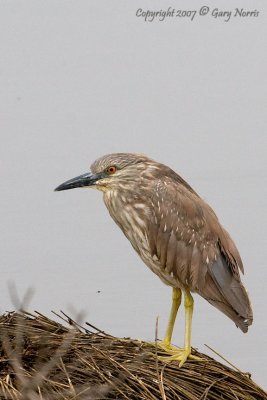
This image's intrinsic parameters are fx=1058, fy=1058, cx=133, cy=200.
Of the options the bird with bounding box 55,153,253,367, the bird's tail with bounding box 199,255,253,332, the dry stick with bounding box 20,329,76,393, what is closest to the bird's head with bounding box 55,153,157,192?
the bird with bounding box 55,153,253,367

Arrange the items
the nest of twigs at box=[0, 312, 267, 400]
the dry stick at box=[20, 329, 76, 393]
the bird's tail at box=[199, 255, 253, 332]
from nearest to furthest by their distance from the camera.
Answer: the dry stick at box=[20, 329, 76, 393]
the nest of twigs at box=[0, 312, 267, 400]
the bird's tail at box=[199, 255, 253, 332]

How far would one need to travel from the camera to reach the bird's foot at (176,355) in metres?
4.64

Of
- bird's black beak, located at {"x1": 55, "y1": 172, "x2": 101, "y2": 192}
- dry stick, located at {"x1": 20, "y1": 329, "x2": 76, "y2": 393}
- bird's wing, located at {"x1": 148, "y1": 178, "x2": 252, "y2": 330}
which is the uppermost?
bird's black beak, located at {"x1": 55, "y1": 172, "x2": 101, "y2": 192}

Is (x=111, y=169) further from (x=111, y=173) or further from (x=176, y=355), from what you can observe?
(x=176, y=355)

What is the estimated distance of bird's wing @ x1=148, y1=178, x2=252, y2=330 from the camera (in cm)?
477

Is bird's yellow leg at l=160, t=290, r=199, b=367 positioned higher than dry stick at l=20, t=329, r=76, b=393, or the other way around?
bird's yellow leg at l=160, t=290, r=199, b=367

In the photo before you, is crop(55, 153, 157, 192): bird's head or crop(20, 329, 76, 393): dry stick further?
crop(55, 153, 157, 192): bird's head

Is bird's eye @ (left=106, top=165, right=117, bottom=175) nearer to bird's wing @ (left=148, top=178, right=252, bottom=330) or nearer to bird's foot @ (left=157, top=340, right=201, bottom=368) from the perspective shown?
bird's wing @ (left=148, top=178, right=252, bottom=330)

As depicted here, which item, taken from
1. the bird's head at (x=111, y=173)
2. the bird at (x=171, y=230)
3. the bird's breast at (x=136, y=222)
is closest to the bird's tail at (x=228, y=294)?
the bird at (x=171, y=230)

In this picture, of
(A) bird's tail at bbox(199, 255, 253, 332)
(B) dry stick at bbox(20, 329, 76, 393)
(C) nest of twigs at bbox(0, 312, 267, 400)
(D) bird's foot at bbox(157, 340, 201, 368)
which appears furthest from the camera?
(A) bird's tail at bbox(199, 255, 253, 332)

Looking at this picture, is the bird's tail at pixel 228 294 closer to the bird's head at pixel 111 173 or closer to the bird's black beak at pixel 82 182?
the bird's head at pixel 111 173

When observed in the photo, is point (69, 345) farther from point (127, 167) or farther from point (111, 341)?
point (127, 167)

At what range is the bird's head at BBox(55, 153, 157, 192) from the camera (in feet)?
15.6

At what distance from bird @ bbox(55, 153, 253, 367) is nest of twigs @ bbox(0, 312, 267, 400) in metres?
0.24
